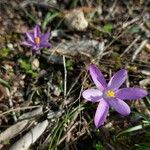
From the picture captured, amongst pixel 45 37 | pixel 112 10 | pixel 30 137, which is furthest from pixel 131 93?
pixel 112 10

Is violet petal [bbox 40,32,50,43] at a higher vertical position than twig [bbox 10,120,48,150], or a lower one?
higher

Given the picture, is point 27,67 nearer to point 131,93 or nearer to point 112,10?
point 131,93

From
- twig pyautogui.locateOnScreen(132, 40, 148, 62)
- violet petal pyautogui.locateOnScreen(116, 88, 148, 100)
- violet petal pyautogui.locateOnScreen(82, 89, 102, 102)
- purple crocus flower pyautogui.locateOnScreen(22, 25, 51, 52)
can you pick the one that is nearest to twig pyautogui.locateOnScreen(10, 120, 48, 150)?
violet petal pyautogui.locateOnScreen(82, 89, 102, 102)

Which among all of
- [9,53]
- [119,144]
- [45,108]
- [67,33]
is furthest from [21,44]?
[119,144]

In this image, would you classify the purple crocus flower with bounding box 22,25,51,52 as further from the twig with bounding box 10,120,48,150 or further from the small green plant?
the twig with bounding box 10,120,48,150

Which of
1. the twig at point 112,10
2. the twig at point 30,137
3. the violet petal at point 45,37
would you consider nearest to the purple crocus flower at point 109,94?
the twig at point 30,137

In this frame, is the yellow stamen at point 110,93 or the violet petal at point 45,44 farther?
the violet petal at point 45,44

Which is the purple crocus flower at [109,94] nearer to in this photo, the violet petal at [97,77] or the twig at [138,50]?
the violet petal at [97,77]

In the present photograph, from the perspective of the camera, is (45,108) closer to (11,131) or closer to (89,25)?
(11,131)

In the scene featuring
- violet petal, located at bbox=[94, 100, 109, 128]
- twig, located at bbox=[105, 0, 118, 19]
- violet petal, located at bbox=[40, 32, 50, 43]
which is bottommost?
violet petal, located at bbox=[94, 100, 109, 128]
